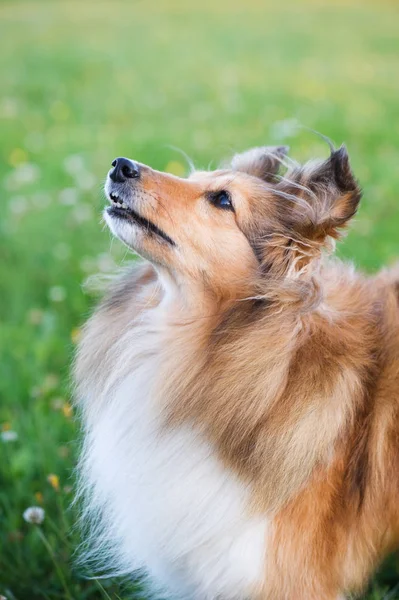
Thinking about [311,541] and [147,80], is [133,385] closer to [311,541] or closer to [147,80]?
[311,541]

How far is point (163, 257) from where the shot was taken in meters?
2.84

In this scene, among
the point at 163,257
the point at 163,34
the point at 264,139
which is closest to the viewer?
the point at 163,257

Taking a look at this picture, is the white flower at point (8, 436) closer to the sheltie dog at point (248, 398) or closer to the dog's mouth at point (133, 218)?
the sheltie dog at point (248, 398)

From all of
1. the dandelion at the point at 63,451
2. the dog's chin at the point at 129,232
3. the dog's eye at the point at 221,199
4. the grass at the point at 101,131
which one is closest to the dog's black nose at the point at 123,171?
the dog's chin at the point at 129,232

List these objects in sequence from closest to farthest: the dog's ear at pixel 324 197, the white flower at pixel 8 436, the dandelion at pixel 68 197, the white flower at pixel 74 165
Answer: the dog's ear at pixel 324 197
the white flower at pixel 8 436
the dandelion at pixel 68 197
the white flower at pixel 74 165

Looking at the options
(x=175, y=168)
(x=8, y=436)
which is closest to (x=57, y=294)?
(x=8, y=436)

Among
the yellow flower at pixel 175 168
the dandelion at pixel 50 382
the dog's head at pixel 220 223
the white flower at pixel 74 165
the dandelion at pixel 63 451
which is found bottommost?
the dandelion at pixel 63 451

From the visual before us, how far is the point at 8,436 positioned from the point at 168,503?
50.9 inches

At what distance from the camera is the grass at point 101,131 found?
3836 mm

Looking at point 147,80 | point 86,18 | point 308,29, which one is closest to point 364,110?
point 147,80

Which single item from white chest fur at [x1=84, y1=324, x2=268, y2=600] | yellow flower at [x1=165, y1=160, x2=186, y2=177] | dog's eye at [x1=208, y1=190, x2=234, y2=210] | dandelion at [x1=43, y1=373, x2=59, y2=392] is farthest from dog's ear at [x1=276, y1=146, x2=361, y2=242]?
yellow flower at [x1=165, y1=160, x2=186, y2=177]

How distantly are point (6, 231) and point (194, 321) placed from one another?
420 cm

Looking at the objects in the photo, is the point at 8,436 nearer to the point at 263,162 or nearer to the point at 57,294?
the point at 57,294

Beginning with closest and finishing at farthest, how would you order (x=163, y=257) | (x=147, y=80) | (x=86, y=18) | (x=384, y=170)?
1. (x=163, y=257)
2. (x=384, y=170)
3. (x=147, y=80)
4. (x=86, y=18)
